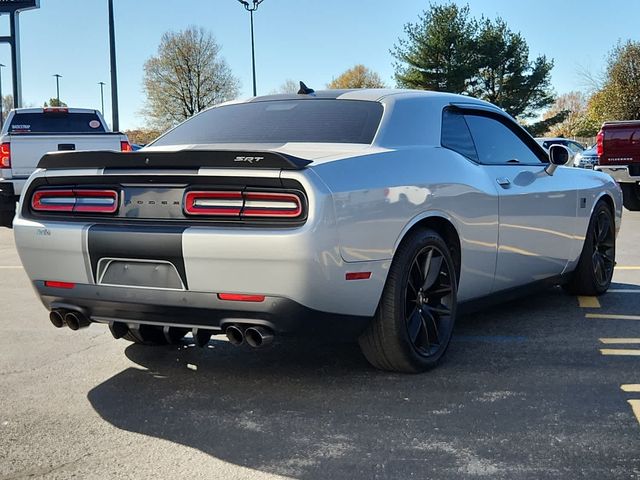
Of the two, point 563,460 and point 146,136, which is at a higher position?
point 146,136

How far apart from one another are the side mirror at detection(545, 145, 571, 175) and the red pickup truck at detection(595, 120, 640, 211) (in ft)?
31.2

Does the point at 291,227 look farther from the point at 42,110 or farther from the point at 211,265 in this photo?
the point at 42,110

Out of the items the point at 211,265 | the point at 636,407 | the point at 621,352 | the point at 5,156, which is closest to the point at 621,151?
the point at 5,156

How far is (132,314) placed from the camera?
377 centimetres

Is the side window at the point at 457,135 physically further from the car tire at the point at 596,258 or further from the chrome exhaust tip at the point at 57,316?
the chrome exhaust tip at the point at 57,316

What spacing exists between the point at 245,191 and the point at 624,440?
1845mm

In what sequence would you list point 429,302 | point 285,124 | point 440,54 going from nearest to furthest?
point 429,302 → point 285,124 → point 440,54

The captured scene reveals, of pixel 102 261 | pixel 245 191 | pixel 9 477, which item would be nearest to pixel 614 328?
pixel 245 191

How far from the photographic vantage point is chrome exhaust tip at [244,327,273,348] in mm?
3566

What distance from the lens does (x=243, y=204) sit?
3506 millimetres

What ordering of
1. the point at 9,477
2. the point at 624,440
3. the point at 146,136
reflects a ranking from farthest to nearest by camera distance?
1. the point at 146,136
2. the point at 624,440
3. the point at 9,477

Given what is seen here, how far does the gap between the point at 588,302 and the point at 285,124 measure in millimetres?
2963

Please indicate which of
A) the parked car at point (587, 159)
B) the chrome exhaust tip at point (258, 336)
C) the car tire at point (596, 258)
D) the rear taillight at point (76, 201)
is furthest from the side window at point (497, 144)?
the parked car at point (587, 159)

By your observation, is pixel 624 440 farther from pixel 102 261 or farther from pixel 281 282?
pixel 102 261
